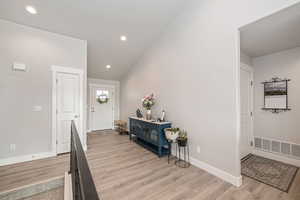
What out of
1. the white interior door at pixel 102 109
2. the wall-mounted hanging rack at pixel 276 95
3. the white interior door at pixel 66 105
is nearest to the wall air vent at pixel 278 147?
the wall-mounted hanging rack at pixel 276 95

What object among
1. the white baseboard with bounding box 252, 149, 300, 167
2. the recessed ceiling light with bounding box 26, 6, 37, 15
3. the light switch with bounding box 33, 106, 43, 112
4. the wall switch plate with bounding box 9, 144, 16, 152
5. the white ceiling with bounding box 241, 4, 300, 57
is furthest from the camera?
the light switch with bounding box 33, 106, 43, 112

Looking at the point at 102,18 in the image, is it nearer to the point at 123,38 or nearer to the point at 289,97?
the point at 123,38

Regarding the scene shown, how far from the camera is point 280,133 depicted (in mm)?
2955

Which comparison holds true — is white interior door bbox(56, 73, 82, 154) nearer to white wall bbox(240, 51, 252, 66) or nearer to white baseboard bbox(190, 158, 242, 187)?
white baseboard bbox(190, 158, 242, 187)

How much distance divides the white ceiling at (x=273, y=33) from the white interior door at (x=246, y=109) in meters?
0.49

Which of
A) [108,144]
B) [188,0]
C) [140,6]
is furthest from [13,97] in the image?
[188,0]

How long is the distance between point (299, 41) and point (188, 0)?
236cm

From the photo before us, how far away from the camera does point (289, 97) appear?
2.83 metres

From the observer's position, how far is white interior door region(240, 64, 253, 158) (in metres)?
3.06

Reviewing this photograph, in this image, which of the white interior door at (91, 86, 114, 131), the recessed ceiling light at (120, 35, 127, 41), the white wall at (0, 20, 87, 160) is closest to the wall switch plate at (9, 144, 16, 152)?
the white wall at (0, 20, 87, 160)

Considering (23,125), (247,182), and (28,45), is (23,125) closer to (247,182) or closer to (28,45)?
(28,45)

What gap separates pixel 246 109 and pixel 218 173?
1782mm

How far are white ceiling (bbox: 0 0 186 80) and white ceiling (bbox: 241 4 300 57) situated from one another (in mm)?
1657

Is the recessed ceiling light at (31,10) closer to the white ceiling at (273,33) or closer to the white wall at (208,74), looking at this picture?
the white wall at (208,74)
